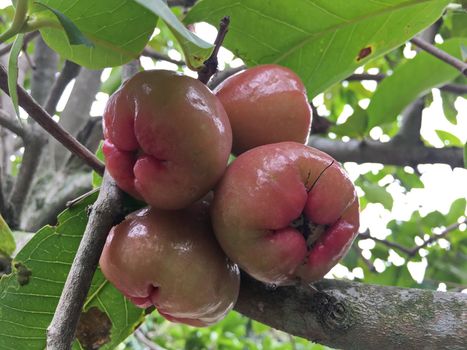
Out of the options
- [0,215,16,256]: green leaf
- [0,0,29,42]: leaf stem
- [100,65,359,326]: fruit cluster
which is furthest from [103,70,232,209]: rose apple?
[0,215,16,256]: green leaf

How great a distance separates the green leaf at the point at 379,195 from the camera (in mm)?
→ 2035

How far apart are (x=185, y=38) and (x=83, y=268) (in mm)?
293

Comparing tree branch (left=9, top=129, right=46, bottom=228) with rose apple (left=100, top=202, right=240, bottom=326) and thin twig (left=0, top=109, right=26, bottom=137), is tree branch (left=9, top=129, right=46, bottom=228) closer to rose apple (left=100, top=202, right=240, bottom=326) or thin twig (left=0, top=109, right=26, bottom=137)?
thin twig (left=0, top=109, right=26, bottom=137)

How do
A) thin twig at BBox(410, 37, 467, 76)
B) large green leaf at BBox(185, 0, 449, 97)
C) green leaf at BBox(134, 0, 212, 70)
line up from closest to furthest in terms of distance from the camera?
green leaf at BBox(134, 0, 212, 70) → large green leaf at BBox(185, 0, 449, 97) → thin twig at BBox(410, 37, 467, 76)

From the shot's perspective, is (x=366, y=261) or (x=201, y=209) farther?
(x=366, y=261)

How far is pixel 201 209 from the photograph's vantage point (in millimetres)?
785

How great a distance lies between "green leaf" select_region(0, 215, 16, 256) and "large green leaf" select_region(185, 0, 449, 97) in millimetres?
492

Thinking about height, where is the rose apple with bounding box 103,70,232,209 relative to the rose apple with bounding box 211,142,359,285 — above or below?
above

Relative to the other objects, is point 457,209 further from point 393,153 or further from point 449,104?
point 393,153

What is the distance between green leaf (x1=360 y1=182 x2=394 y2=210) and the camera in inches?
80.1

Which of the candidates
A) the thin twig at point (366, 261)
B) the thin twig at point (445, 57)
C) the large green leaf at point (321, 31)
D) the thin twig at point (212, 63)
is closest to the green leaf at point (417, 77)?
the thin twig at point (445, 57)

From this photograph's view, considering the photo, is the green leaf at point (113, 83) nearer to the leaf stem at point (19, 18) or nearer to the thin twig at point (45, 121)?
the thin twig at point (45, 121)

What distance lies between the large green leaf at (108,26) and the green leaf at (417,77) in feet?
2.76

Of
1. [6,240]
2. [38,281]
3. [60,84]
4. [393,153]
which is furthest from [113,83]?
[38,281]
